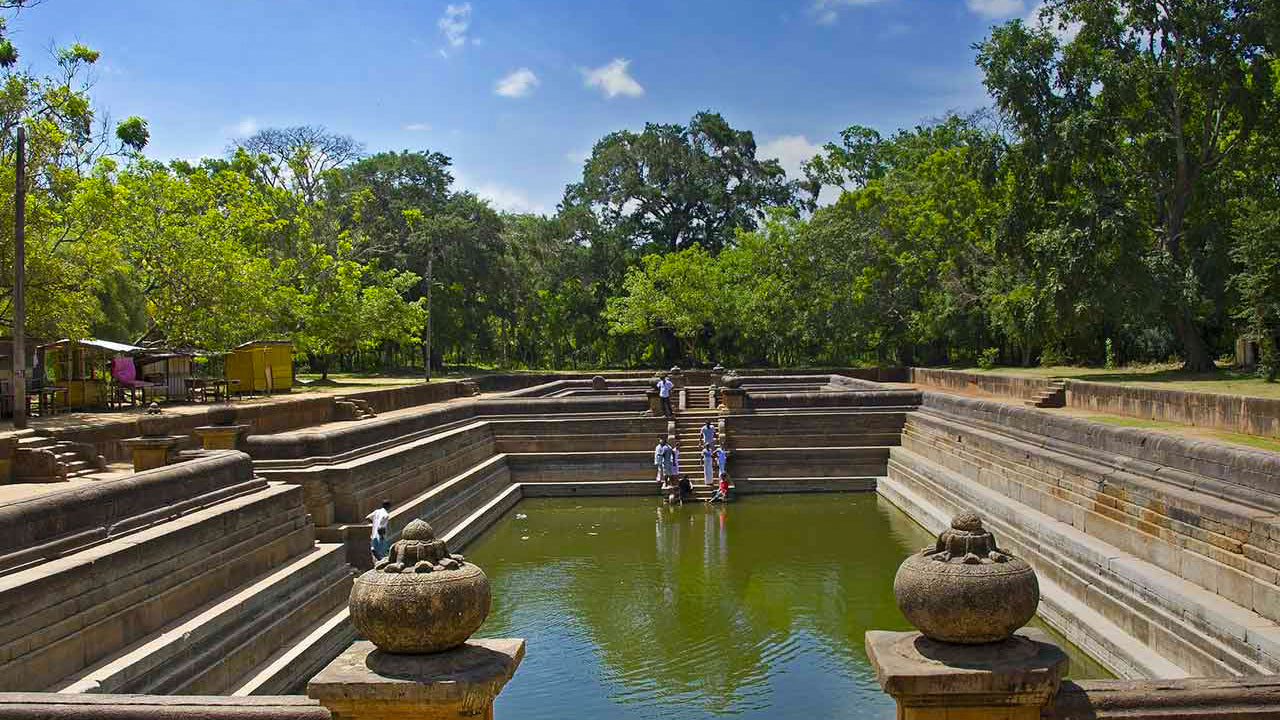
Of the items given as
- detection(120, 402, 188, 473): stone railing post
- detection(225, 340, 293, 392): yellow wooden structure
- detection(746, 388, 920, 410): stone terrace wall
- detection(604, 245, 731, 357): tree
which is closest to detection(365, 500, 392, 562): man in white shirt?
detection(120, 402, 188, 473): stone railing post

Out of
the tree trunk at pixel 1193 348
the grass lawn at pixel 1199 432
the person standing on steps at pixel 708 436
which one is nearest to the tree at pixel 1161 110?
the tree trunk at pixel 1193 348

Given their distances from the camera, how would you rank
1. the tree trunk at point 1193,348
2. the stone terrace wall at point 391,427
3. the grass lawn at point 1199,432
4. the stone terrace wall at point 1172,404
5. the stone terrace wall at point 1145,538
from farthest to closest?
1. the tree trunk at point 1193,348
2. the stone terrace wall at point 391,427
3. the stone terrace wall at point 1172,404
4. the grass lawn at point 1199,432
5. the stone terrace wall at point 1145,538

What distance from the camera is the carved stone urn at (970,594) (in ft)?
13.5

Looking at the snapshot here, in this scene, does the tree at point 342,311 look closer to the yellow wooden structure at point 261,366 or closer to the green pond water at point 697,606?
the yellow wooden structure at point 261,366

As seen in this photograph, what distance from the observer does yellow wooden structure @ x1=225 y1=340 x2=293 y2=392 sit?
25.6 metres

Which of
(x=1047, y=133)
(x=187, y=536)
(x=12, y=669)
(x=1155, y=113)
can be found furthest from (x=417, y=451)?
(x=1155, y=113)

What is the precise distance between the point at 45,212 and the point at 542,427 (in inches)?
410

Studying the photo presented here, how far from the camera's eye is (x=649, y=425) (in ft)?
71.3

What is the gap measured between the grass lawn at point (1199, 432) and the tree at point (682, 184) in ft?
129

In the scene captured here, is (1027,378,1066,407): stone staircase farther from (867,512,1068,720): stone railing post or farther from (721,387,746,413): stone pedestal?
(867,512,1068,720): stone railing post

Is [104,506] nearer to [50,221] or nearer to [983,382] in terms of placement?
[50,221]

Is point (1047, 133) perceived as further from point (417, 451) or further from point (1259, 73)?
point (417, 451)

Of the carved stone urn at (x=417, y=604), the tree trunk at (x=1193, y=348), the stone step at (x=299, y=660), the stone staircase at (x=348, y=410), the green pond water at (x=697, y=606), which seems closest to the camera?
the carved stone urn at (x=417, y=604)

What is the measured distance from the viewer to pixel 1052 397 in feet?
69.3
